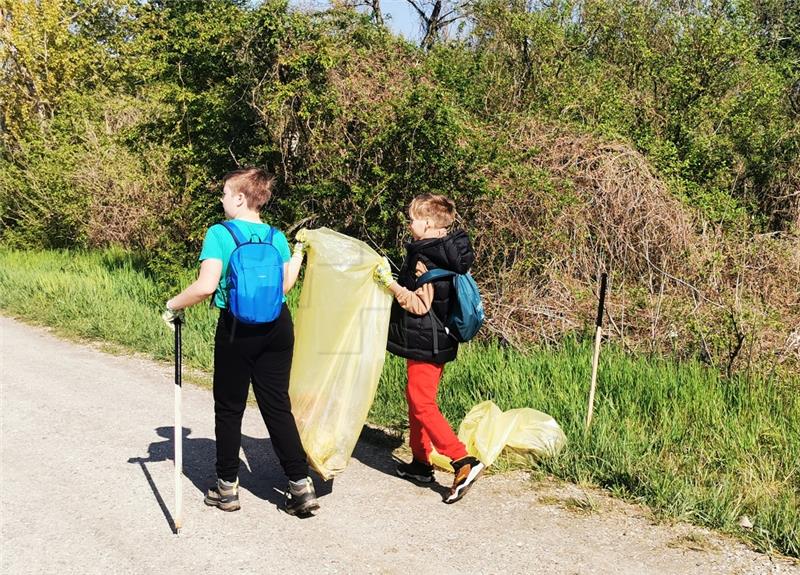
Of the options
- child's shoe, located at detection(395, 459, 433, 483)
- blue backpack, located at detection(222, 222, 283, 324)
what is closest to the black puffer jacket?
child's shoe, located at detection(395, 459, 433, 483)

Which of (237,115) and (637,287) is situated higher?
(237,115)

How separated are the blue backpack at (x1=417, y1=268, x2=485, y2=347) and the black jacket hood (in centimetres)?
5

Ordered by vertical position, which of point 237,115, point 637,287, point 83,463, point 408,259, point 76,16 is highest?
point 76,16

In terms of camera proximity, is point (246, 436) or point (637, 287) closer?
point (246, 436)

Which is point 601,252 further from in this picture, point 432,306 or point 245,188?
point 245,188

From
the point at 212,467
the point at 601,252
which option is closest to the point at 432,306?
the point at 212,467

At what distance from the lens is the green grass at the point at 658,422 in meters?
4.25

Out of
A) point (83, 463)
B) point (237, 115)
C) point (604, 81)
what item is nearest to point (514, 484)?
point (83, 463)

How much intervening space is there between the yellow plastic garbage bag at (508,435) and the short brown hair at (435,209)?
1443 mm

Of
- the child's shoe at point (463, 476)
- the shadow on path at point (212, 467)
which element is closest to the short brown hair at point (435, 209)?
the child's shoe at point (463, 476)

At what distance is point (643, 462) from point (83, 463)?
3600 millimetres

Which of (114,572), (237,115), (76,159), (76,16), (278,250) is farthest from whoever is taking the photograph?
(76,16)

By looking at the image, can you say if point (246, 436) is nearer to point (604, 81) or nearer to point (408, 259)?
point (408, 259)

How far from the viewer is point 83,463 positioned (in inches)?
200
